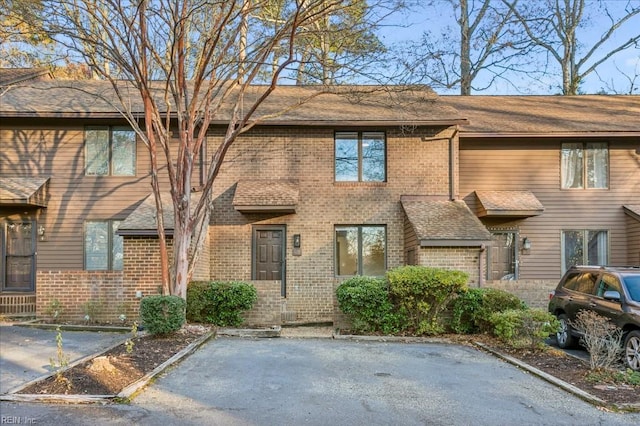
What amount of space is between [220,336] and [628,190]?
1220cm

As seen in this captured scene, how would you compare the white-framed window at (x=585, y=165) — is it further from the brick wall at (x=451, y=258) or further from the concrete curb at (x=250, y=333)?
the concrete curb at (x=250, y=333)

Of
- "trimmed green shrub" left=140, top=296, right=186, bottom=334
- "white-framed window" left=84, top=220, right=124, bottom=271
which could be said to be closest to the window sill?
"white-framed window" left=84, top=220, right=124, bottom=271

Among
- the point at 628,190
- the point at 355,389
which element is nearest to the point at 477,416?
the point at 355,389

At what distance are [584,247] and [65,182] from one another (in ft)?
48.0

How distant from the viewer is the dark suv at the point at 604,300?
27.5 feet

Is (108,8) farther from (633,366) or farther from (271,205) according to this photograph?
(633,366)

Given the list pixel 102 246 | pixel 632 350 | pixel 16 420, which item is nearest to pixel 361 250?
pixel 102 246

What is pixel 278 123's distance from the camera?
14.2 metres

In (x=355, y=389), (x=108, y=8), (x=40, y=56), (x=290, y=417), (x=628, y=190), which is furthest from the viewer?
(x=628, y=190)

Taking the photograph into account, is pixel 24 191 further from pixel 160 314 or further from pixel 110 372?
pixel 110 372

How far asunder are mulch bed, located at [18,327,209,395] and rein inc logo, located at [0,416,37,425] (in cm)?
78

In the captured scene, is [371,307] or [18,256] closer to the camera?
[371,307]

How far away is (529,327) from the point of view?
31.2ft

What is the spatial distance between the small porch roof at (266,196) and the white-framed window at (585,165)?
26.1ft
